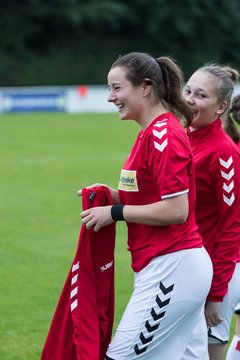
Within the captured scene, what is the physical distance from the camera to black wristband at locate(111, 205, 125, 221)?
414cm

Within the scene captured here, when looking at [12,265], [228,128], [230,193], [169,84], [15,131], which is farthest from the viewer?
[15,131]

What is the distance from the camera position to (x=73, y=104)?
36375mm

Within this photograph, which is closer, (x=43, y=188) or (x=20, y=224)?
(x=20, y=224)

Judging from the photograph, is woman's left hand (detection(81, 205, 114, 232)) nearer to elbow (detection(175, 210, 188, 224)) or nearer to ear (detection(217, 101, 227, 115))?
elbow (detection(175, 210, 188, 224))

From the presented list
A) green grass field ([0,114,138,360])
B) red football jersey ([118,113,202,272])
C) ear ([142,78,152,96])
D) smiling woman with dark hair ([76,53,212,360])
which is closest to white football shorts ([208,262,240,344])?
smiling woman with dark hair ([76,53,212,360])

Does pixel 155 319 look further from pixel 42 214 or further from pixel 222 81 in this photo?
pixel 42 214

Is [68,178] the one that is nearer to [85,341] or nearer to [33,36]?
[85,341]

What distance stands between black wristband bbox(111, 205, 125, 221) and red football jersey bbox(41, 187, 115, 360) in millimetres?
236

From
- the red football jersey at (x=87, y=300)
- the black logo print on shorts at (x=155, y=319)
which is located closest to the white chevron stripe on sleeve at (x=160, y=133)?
the red football jersey at (x=87, y=300)

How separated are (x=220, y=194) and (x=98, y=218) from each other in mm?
716

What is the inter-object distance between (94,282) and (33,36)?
49.7 meters

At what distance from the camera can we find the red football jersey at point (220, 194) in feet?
14.8

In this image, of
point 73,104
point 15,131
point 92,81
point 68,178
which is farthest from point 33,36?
point 68,178

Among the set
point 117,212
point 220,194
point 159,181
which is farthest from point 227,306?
point 159,181
